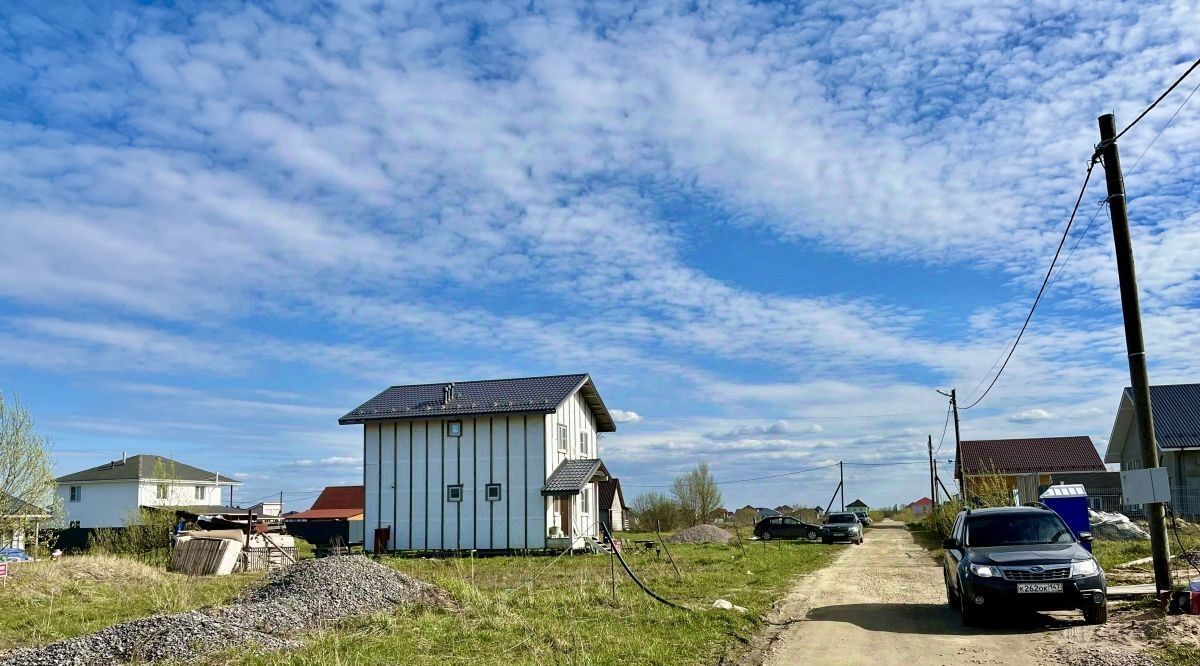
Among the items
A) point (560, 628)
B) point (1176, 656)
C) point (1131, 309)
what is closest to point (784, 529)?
point (1131, 309)

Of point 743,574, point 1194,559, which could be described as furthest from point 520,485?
point 1194,559

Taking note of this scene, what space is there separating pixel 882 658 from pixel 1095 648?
2.37 meters

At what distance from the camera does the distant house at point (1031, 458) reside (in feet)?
181

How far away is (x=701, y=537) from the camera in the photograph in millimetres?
39125

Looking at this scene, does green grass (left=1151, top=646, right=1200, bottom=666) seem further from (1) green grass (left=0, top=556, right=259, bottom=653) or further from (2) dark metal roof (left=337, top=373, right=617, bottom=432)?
(2) dark metal roof (left=337, top=373, right=617, bottom=432)

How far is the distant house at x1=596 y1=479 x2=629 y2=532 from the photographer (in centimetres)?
5701

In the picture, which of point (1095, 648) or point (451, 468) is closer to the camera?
point (1095, 648)

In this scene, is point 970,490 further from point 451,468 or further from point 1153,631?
point 1153,631

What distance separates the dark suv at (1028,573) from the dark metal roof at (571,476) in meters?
21.4

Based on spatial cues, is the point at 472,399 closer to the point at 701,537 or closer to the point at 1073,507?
the point at 701,537

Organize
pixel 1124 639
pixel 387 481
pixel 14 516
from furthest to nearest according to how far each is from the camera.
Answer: pixel 387 481 → pixel 14 516 → pixel 1124 639

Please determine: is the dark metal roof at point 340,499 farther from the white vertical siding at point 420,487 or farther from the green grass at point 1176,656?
the green grass at point 1176,656

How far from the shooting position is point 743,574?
21.1 meters

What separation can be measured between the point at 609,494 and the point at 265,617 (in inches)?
1881
